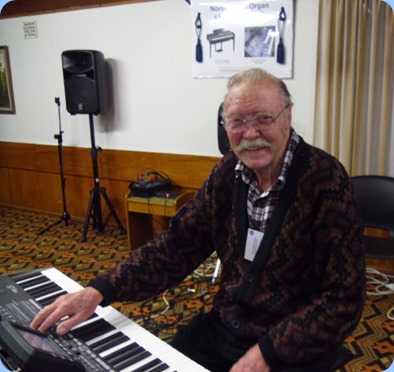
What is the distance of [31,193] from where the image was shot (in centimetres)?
568

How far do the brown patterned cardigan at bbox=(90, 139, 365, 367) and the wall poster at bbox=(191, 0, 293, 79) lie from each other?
7.73ft

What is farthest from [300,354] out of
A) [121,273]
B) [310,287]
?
[121,273]

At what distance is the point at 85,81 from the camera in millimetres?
4312

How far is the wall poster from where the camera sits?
353 cm

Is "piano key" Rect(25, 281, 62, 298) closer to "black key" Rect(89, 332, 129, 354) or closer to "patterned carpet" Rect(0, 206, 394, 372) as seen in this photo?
"black key" Rect(89, 332, 129, 354)

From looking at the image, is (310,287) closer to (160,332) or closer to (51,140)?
(160,332)

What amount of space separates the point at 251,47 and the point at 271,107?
2589 millimetres

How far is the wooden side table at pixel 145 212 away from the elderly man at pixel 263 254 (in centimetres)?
223

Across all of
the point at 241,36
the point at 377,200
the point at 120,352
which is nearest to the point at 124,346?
the point at 120,352

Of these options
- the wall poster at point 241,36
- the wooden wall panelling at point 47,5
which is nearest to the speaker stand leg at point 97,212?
the wall poster at point 241,36

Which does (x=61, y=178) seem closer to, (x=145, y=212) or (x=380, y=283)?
(x=145, y=212)

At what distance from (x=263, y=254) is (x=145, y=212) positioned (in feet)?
8.82

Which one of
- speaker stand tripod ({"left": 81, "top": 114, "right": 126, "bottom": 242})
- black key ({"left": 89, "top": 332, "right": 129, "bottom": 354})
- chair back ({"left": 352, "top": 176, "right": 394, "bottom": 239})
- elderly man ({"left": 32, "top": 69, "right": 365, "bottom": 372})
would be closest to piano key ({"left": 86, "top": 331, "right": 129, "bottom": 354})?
black key ({"left": 89, "top": 332, "right": 129, "bottom": 354})

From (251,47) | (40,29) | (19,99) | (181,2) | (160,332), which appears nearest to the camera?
(160,332)
